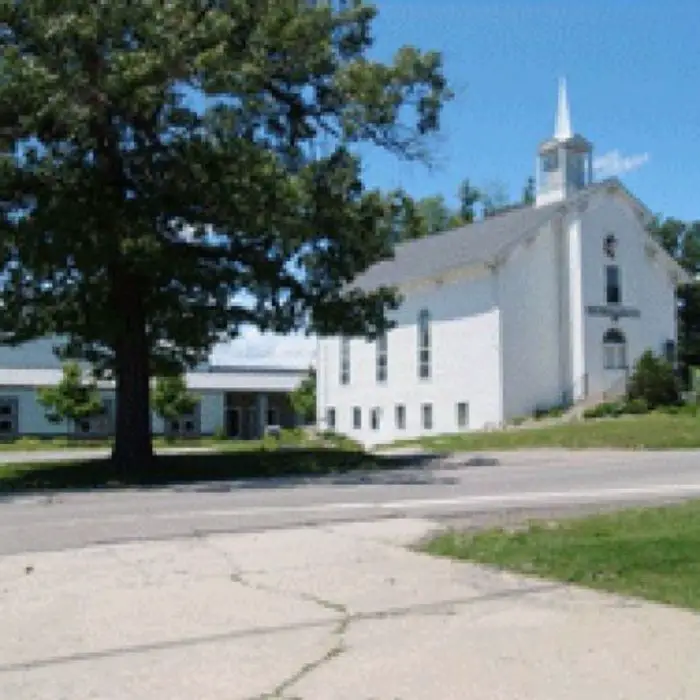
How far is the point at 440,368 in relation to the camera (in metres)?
44.0

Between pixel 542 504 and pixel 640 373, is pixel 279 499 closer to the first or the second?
pixel 542 504

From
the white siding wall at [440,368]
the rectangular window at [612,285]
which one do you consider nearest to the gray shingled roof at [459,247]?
the white siding wall at [440,368]

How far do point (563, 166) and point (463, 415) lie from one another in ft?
40.4

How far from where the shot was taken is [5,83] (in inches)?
739

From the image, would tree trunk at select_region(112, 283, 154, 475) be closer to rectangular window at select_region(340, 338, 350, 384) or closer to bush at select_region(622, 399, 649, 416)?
bush at select_region(622, 399, 649, 416)

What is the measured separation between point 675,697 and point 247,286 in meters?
18.7

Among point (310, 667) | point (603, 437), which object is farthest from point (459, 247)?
point (310, 667)

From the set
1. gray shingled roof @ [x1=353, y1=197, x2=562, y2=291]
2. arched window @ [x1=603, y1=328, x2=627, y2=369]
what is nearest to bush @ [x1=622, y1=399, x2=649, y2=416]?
arched window @ [x1=603, y1=328, x2=627, y2=369]

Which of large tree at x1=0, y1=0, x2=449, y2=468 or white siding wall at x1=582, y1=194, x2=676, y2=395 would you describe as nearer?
large tree at x1=0, y1=0, x2=449, y2=468

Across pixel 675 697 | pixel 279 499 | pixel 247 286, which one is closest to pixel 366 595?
pixel 675 697

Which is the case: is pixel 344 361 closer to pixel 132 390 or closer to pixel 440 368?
pixel 440 368

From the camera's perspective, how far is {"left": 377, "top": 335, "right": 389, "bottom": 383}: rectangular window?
159 feet

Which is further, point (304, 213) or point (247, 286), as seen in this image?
point (247, 286)

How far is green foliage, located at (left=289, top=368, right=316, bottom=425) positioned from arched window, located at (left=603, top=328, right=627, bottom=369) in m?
21.2
